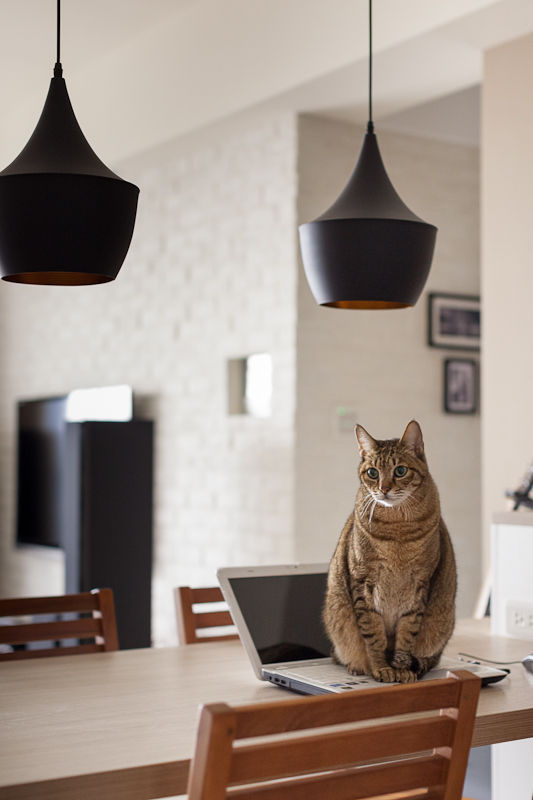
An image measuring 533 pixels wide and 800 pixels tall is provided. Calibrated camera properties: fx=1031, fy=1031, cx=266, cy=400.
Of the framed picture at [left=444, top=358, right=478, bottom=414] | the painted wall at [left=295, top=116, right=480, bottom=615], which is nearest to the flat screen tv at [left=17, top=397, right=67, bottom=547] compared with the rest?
the painted wall at [left=295, top=116, right=480, bottom=615]

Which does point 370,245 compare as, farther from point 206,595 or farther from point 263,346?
point 263,346

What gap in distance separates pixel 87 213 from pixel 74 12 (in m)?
3.45

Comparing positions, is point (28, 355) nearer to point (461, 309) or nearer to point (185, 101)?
point (185, 101)

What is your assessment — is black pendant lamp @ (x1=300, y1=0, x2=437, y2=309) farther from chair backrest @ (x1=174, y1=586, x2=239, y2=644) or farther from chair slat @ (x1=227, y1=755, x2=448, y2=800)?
chair slat @ (x1=227, y1=755, x2=448, y2=800)

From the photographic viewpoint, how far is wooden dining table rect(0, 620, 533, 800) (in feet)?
4.42

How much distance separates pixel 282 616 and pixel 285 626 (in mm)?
23

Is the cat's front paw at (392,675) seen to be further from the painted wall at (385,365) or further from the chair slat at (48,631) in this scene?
the painted wall at (385,365)

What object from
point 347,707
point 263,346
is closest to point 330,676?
point 347,707

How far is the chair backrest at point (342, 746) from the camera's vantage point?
3.97ft

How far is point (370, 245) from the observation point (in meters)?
2.07

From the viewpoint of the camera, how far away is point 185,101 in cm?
488

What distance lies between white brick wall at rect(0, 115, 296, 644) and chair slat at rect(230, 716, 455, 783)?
3168 mm

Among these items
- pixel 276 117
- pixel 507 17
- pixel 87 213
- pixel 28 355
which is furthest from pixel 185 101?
pixel 87 213

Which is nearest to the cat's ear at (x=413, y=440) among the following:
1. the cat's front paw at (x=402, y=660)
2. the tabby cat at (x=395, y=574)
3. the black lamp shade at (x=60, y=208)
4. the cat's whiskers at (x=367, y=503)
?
the tabby cat at (x=395, y=574)
